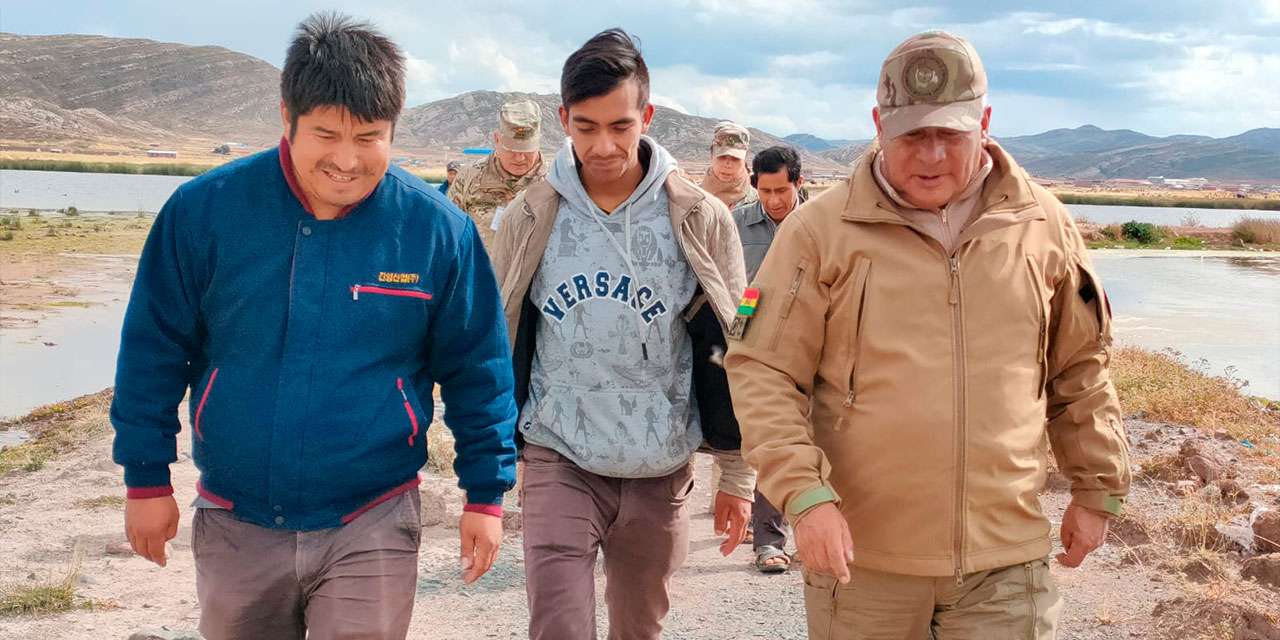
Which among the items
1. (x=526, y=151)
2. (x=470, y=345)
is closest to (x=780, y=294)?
(x=470, y=345)

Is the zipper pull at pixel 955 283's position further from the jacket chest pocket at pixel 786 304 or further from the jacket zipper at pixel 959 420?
the jacket chest pocket at pixel 786 304

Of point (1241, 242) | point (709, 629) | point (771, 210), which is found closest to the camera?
point (709, 629)

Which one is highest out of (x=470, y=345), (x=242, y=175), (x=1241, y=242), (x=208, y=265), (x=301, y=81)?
(x=301, y=81)

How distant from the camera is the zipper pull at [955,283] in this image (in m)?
2.70

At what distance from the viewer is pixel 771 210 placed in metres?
6.46

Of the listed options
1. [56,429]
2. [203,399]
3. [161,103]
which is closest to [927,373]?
[203,399]

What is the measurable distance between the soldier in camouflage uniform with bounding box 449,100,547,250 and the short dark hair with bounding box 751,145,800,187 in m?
1.28

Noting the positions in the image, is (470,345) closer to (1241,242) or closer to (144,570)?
(144,570)

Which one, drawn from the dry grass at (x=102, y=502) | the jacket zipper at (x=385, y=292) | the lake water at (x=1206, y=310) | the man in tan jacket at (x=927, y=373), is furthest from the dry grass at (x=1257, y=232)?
the jacket zipper at (x=385, y=292)

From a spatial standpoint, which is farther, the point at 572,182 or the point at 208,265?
the point at 572,182

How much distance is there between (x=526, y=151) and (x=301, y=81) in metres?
4.17

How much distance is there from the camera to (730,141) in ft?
24.6

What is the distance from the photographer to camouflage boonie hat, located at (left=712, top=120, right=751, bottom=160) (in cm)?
747

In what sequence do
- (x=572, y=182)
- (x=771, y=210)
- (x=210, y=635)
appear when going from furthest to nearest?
(x=771, y=210), (x=572, y=182), (x=210, y=635)
